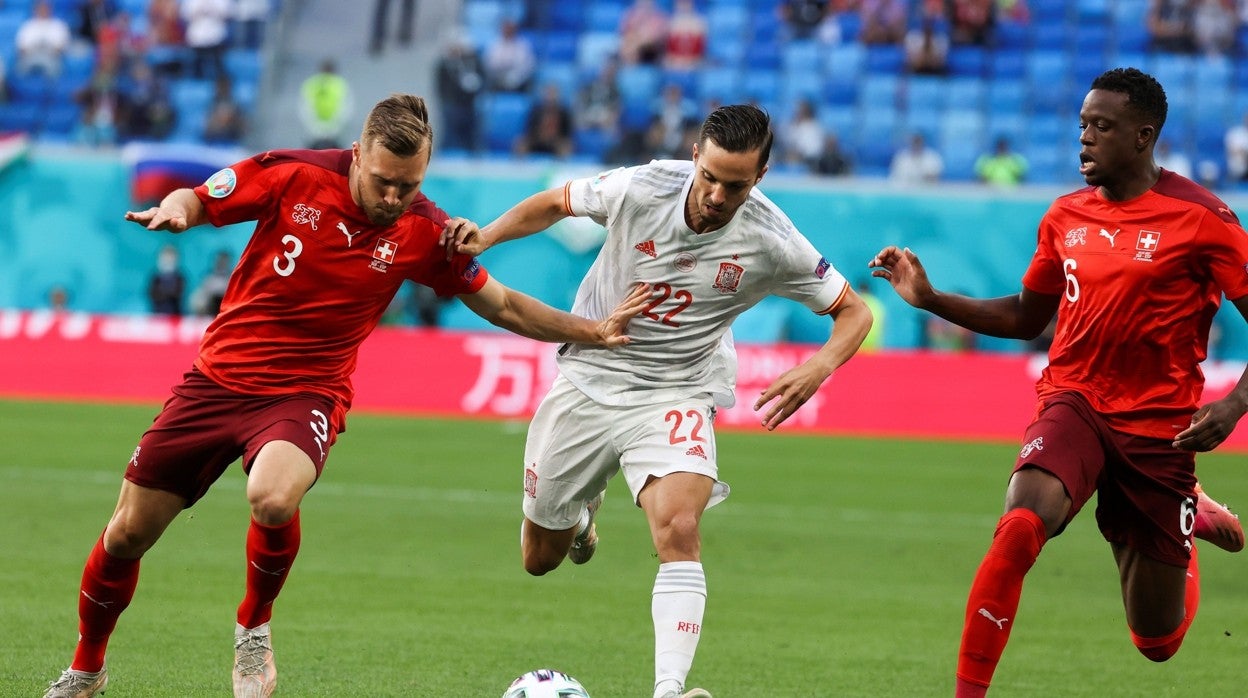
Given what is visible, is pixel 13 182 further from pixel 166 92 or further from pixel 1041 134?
pixel 1041 134

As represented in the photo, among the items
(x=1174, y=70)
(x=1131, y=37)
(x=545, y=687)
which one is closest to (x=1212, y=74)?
(x=1174, y=70)

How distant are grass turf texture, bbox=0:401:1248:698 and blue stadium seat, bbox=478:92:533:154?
31.8 feet

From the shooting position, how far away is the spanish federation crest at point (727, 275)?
6.86 metres

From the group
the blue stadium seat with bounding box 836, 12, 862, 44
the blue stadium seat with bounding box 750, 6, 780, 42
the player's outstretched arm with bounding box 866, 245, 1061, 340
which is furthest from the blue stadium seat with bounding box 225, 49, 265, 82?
the player's outstretched arm with bounding box 866, 245, 1061, 340

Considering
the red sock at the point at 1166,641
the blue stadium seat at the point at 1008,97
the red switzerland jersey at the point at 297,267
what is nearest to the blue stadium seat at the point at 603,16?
the blue stadium seat at the point at 1008,97

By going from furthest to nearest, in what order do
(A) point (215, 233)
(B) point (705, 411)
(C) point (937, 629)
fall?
(A) point (215, 233) < (C) point (937, 629) < (B) point (705, 411)

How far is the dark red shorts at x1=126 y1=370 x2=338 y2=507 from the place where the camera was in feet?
20.4

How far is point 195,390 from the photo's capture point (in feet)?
21.0

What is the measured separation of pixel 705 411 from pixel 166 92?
19608mm

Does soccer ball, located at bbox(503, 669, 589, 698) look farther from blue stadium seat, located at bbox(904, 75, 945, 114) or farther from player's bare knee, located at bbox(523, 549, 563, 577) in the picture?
blue stadium seat, located at bbox(904, 75, 945, 114)

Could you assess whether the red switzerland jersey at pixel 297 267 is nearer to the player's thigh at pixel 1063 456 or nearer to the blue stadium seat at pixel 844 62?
the player's thigh at pixel 1063 456

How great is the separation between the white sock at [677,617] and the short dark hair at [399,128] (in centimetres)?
184

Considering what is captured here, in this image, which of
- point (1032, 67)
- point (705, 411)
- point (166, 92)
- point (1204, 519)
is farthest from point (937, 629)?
point (166, 92)

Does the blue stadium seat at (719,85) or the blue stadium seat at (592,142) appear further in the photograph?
the blue stadium seat at (719,85)
